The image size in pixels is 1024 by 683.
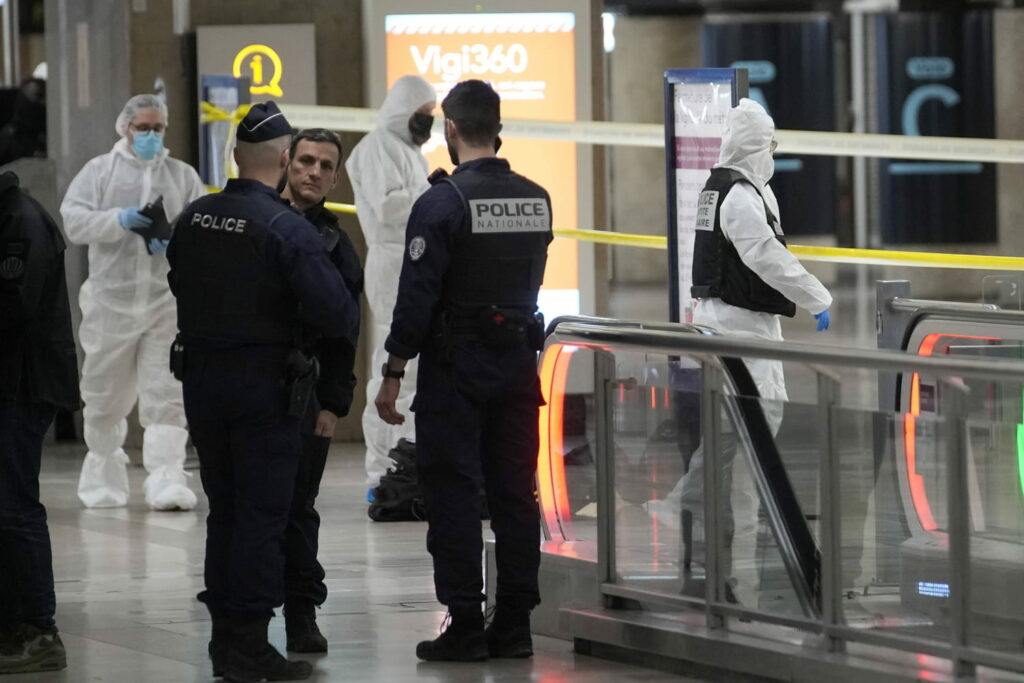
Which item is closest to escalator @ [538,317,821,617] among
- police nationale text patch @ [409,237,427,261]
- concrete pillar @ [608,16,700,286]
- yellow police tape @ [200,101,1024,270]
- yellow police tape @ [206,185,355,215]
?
police nationale text patch @ [409,237,427,261]

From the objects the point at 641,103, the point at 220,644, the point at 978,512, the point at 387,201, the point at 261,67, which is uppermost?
the point at 641,103

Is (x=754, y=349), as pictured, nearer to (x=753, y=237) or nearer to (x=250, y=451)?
(x=250, y=451)

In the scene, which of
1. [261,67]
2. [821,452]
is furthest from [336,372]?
[261,67]

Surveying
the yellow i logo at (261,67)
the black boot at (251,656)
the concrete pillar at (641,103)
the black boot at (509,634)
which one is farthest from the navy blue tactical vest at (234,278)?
the concrete pillar at (641,103)

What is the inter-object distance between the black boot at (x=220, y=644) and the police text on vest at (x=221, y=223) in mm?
1099

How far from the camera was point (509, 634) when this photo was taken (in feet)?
18.0

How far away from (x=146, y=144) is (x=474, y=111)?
3.58 meters

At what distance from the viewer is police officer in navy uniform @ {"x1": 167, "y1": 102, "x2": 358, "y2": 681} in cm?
508

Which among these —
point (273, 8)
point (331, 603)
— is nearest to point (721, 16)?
point (273, 8)

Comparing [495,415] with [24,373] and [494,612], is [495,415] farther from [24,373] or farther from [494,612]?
[24,373]

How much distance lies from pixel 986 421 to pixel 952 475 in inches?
6.0

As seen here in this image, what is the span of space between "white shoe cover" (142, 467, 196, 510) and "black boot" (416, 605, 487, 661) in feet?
11.3

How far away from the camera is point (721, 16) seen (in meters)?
25.9

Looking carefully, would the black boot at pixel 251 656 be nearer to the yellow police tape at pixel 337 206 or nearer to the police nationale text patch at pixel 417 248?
the police nationale text patch at pixel 417 248
